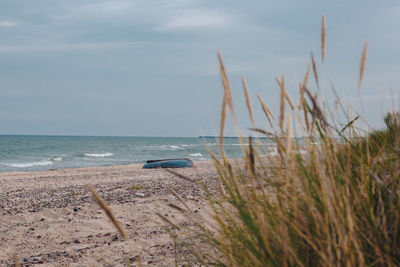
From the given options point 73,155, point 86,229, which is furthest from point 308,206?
point 73,155

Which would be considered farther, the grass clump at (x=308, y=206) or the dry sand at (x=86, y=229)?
the dry sand at (x=86, y=229)

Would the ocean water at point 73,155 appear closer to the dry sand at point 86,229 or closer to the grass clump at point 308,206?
the grass clump at point 308,206

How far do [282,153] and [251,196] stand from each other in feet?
0.79

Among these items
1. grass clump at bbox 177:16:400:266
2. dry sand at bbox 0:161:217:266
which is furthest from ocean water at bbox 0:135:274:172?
dry sand at bbox 0:161:217:266

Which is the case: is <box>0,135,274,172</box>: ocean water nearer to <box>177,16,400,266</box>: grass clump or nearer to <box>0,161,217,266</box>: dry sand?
<box>177,16,400,266</box>: grass clump

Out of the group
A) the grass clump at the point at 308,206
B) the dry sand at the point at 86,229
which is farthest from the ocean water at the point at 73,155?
the dry sand at the point at 86,229

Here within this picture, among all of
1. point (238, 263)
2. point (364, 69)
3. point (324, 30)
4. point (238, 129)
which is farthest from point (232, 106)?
point (238, 263)

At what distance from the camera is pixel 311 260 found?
1.68 meters

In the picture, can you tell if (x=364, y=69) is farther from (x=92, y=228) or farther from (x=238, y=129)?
(x=92, y=228)

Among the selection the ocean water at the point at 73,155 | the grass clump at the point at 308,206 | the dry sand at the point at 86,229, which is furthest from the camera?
the ocean water at the point at 73,155

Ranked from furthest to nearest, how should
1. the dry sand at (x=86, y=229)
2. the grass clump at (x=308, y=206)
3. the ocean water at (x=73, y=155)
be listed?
the ocean water at (x=73, y=155) → the dry sand at (x=86, y=229) → the grass clump at (x=308, y=206)

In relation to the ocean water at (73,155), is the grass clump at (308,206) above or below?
above

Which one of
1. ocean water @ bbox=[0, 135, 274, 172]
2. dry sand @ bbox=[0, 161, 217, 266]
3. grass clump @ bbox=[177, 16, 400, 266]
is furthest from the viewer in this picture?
ocean water @ bbox=[0, 135, 274, 172]

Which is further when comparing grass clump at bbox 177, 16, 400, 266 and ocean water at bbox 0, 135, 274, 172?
ocean water at bbox 0, 135, 274, 172
